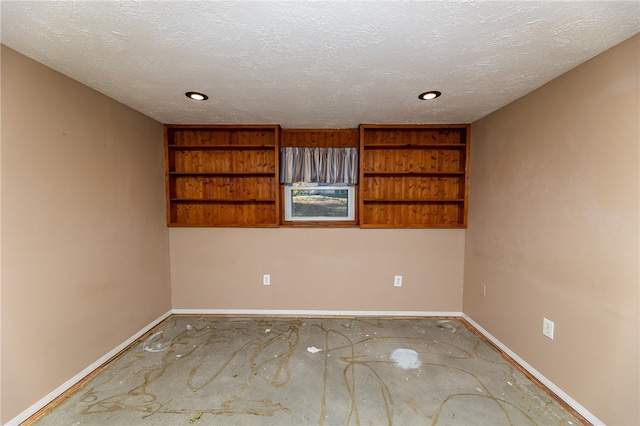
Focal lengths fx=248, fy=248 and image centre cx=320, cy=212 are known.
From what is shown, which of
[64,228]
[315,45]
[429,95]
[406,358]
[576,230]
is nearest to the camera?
[315,45]

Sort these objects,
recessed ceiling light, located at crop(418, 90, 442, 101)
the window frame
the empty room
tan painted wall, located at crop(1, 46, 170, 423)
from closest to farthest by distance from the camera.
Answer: the empty room → tan painted wall, located at crop(1, 46, 170, 423) → recessed ceiling light, located at crop(418, 90, 442, 101) → the window frame

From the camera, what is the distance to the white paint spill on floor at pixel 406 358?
2.13 m

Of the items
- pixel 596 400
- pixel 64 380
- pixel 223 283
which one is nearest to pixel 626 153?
pixel 596 400

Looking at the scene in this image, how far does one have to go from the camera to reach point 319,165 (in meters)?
3.05

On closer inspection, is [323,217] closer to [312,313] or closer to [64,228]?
[312,313]

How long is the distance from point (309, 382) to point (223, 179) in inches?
94.6

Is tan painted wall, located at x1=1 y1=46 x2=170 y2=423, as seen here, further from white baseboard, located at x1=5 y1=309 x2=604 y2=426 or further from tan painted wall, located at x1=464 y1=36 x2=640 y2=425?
tan painted wall, located at x1=464 y1=36 x2=640 y2=425

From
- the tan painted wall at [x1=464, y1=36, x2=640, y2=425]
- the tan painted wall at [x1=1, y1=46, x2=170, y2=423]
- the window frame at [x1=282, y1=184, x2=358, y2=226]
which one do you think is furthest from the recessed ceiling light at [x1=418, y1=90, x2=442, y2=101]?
the tan painted wall at [x1=1, y1=46, x2=170, y2=423]

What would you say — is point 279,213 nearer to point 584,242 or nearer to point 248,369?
point 248,369

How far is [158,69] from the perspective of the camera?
1.70 metres

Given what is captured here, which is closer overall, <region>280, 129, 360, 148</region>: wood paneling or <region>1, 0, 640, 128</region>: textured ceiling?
<region>1, 0, 640, 128</region>: textured ceiling

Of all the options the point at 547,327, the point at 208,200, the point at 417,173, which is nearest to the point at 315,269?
the point at 208,200

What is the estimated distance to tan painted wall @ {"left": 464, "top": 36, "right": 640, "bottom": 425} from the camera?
1.42 meters

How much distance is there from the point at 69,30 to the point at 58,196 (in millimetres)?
1125
